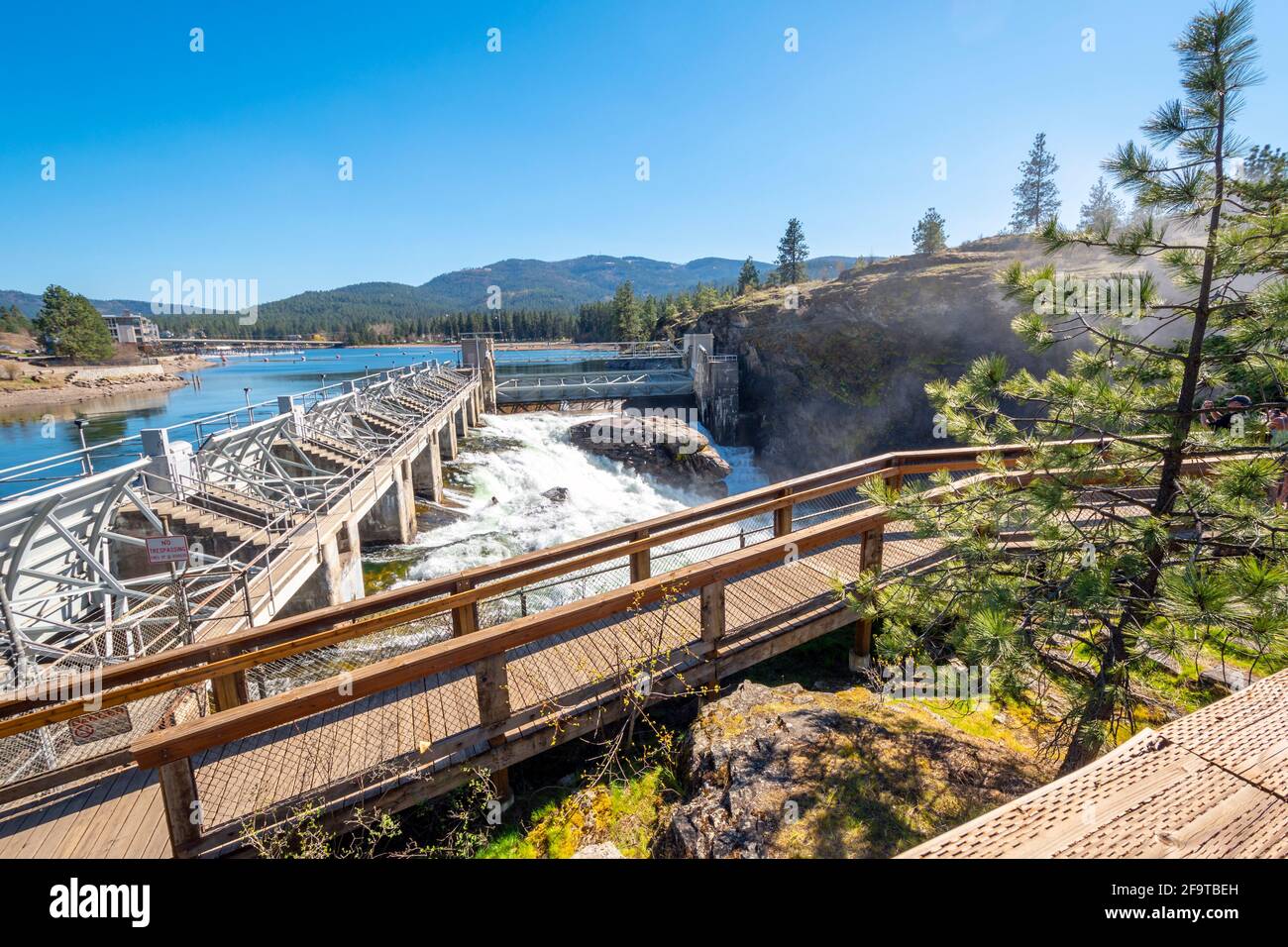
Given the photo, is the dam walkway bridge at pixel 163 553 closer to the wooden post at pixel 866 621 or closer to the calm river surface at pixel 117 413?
the wooden post at pixel 866 621

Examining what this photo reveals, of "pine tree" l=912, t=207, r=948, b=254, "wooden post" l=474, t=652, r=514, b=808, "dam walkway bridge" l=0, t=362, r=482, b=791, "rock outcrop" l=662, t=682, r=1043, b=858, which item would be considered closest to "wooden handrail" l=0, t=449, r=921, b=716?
"dam walkway bridge" l=0, t=362, r=482, b=791

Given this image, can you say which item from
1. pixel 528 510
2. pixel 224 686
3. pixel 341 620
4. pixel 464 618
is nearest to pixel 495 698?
pixel 464 618

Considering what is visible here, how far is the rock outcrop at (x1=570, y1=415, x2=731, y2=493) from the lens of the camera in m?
26.6

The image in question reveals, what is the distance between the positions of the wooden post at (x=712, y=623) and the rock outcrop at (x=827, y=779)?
40 cm

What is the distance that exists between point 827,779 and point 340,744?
3761 mm

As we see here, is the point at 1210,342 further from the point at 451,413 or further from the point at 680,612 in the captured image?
the point at 451,413

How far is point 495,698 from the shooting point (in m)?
4.34

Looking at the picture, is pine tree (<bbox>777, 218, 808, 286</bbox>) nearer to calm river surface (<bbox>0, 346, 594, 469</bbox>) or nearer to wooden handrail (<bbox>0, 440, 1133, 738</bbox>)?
calm river surface (<bbox>0, 346, 594, 469</bbox>)

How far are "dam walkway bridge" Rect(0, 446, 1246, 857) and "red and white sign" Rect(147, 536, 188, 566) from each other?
1.33 meters

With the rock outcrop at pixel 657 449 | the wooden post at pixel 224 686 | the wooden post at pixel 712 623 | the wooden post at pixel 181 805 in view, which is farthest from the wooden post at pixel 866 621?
the rock outcrop at pixel 657 449

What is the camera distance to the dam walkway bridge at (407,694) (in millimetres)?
3711

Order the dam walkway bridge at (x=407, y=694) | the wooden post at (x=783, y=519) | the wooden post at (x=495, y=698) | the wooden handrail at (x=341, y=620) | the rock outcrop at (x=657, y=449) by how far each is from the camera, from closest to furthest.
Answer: the dam walkway bridge at (x=407, y=694) → the wooden handrail at (x=341, y=620) → the wooden post at (x=495, y=698) → the wooden post at (x=783, y=519) → the rock outcrop at (x=657, y=449)

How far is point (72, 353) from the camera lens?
76812 millimetres
